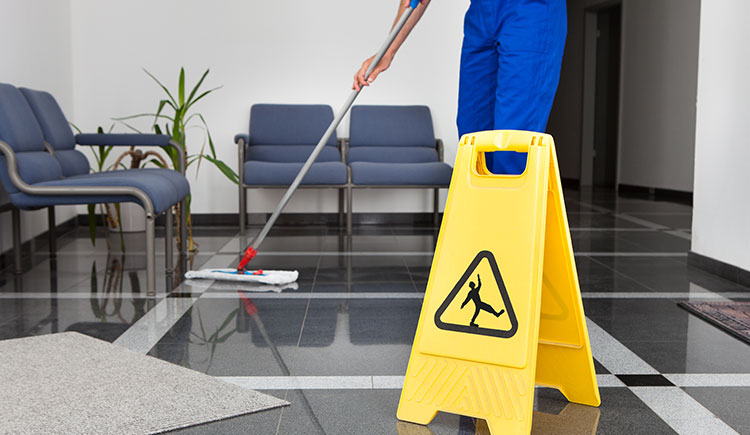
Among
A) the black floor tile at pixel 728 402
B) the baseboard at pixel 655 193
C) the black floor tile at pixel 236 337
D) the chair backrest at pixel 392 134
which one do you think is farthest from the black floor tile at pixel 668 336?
the baseboard at pixel 655 193

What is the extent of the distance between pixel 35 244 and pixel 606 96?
23.3ft

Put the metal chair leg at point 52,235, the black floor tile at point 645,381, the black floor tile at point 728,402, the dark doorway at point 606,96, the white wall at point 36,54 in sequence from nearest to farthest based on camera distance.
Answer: the black floor tile at point 728,402 < the black floor tile at point 645,381 < the white wall at point 36,54 < the metal chair leg at point 52,235 < the dark doorway at point 606,96

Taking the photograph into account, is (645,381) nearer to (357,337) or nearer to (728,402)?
(728,402)

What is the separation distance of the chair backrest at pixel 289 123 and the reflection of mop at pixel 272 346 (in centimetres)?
232

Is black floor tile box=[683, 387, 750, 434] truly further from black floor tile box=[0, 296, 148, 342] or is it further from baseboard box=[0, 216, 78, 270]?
baseboard box=[0, 216, 78, 270]

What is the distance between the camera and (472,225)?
1438mm

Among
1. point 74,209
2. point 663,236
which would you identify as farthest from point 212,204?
point 663,236

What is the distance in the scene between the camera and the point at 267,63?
505 cm

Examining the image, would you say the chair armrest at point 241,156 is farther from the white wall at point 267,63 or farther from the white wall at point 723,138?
the white wall at point 723,138

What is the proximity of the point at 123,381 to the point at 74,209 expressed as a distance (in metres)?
3.46

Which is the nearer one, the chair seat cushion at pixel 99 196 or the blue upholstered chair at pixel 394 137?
the chair seat cushion at pixel 99 196

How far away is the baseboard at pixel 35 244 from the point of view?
3.41 meters

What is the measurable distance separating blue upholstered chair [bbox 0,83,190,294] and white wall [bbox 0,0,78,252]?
322 millimetres

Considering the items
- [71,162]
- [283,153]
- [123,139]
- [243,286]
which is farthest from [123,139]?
[283,153]
